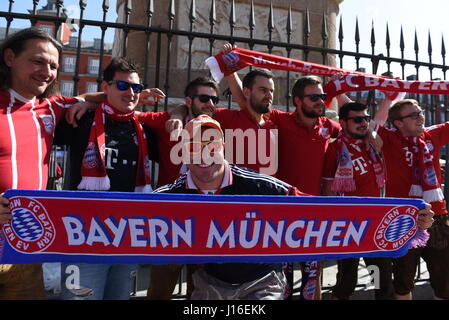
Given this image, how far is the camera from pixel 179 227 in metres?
1.88

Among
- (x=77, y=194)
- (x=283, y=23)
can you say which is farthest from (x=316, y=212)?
(x=283, y=23)

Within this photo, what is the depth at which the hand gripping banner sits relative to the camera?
1.82 m

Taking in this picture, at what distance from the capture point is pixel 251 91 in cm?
310

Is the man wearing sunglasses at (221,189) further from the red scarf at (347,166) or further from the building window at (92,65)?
the building window at (92,65)

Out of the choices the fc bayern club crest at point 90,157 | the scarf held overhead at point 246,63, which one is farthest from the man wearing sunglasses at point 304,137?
the fc bayern club crest at point 90,157

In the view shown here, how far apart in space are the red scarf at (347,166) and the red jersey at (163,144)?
140 cm

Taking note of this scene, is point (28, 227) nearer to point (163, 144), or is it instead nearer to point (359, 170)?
point (163, 144)

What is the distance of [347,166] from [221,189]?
4.77 feet

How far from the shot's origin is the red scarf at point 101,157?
2258mm

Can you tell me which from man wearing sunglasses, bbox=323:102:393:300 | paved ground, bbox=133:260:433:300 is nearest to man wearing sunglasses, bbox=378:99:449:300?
man wearing sunglasses, bbox=323:102:393:300

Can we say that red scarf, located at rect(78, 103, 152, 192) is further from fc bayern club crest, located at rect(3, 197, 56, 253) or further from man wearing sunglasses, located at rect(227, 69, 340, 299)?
man wearing sunglasses, located at rect(227, 69, 340, 299)

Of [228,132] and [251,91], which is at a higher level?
[251,91]
